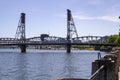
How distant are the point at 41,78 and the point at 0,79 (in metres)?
5.71

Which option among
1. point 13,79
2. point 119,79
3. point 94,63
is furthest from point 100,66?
point 13,79

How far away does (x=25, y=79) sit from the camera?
46.1m

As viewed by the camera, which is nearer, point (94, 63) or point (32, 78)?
point (94, 63)

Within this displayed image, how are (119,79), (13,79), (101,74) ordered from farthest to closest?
1. (13,79)
2. (119,79)
3. (101,74)

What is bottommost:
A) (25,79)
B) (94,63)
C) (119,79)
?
(25,79)

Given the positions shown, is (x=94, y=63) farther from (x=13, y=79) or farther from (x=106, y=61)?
(x=13, y=79)

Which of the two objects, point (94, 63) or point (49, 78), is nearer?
point (94, 63)

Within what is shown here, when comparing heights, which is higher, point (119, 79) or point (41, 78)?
point (119, 79)

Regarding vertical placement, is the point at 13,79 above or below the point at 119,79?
below

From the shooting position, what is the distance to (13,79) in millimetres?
45188

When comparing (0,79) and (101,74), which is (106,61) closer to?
(101,74)

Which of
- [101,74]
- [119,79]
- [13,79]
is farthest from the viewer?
[13,79]

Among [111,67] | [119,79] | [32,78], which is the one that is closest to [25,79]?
[32,78]

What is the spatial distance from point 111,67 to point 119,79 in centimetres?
389
